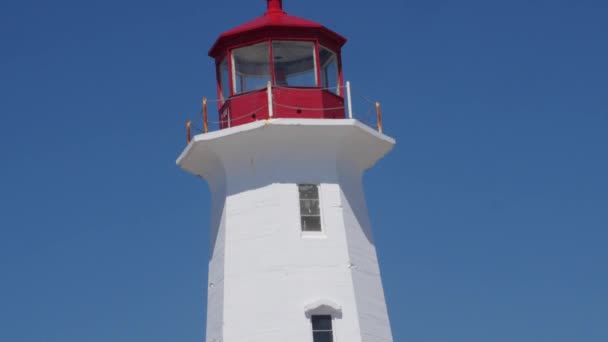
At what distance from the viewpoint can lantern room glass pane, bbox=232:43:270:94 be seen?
95.3ft

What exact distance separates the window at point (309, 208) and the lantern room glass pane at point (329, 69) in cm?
224

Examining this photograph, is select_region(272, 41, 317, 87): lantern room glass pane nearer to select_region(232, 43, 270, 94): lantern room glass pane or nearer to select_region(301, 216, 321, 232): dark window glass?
select_region(232, 43, 270, 94): lantern room glass pane

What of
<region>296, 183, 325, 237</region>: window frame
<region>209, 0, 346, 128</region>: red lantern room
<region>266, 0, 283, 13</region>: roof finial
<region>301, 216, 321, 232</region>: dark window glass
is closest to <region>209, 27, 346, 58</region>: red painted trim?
<region>209, 0, 346, 128</region>: red lantern room

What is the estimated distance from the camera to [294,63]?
29172 millimetres

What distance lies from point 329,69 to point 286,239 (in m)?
3.99

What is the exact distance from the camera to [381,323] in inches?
1108

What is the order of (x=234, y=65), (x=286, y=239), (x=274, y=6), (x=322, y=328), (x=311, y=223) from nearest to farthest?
(x=322, y=328), (x=286, y=239), (x=311, y=223), (x=234, y=65), (x=274, y=6)

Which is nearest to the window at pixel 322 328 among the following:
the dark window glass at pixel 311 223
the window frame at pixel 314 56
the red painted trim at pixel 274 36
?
the dark window glass at pixel 311 223

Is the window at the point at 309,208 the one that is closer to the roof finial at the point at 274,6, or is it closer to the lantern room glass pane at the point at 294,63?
the lantern room glass pane at the point at 294,63

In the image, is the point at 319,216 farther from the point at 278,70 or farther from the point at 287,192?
the point at 278,70

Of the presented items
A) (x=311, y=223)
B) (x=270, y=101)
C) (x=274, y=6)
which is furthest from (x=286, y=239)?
(x=274, y=6)

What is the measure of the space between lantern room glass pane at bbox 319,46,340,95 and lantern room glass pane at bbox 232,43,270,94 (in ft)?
3.73

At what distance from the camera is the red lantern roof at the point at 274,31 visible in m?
28.7

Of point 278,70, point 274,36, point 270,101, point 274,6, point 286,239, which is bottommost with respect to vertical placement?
point 286,239
